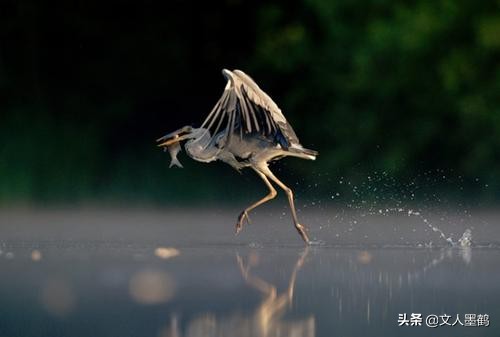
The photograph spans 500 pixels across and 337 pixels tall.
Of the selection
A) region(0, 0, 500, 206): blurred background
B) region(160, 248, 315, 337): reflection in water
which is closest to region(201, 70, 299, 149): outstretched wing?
region(160, 248, 315, 337): reflection in water

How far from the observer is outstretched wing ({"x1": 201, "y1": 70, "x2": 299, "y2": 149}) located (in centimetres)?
910

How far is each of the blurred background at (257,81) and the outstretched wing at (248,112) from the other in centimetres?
560

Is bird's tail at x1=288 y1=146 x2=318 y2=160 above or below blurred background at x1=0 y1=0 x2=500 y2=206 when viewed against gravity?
below

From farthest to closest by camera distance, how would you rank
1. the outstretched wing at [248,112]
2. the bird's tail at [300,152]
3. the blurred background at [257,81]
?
the blurred background at [257,81], the bird's tail at [300,152], the outstretched wing at [248,112]

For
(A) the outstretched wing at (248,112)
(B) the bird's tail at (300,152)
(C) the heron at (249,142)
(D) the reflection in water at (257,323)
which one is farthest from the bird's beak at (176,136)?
(D) the reflection in water at (257,323)

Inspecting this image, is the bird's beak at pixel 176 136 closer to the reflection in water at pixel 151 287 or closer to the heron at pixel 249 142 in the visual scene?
the heron at pixel 249 142

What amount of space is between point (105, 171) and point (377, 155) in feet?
11.4

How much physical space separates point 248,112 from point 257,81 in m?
8.17

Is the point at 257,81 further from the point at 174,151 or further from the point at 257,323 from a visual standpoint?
the point at 257,323

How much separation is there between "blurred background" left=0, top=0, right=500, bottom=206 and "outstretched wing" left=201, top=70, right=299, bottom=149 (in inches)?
221

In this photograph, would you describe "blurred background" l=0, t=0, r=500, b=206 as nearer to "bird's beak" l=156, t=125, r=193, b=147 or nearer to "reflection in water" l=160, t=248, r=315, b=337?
"bird's beak" l=156, t=125, r=193, b=147

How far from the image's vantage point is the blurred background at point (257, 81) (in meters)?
15.4

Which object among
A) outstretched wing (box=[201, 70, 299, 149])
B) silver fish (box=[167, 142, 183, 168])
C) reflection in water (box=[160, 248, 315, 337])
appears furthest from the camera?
silver fish (box=[167, 142, 183, 168])

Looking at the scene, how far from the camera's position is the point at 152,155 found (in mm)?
17438
